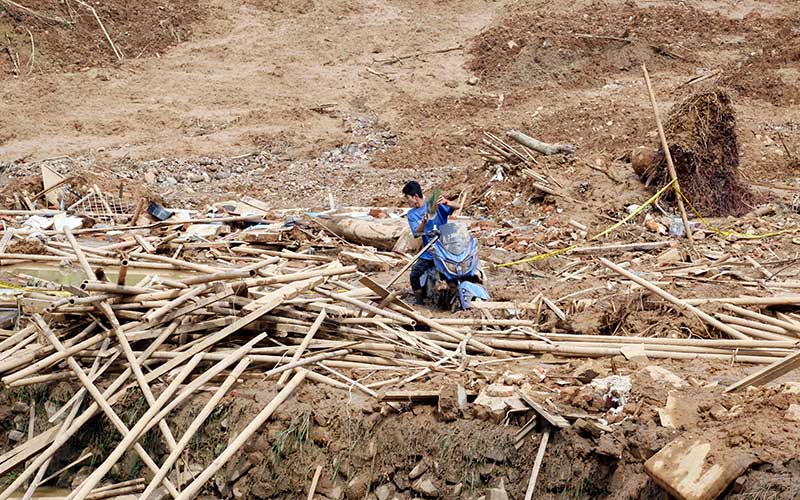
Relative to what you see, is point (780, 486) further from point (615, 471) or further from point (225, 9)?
point (225, 9)

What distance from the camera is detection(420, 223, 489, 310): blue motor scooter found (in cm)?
868

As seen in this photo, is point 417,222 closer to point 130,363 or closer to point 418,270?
point 418,270

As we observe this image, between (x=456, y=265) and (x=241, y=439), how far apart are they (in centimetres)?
287

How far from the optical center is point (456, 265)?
28.5 feet

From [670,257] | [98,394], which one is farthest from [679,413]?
[670,257]

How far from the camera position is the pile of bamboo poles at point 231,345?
22.7 feet

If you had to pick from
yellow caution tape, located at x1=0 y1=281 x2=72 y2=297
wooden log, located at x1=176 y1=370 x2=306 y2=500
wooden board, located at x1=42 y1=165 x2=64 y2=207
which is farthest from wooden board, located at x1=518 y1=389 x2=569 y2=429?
wooden board, located at x1=42 y1=165 x2=64 y2=207

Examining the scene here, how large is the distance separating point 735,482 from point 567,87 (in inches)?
585

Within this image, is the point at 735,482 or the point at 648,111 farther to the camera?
→ the point at 648,111

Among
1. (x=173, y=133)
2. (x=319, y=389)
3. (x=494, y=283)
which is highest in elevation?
(x=319, y=389)

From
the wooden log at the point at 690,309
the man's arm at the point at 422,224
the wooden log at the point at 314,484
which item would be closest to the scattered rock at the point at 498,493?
the wooden log at the point at 314,484

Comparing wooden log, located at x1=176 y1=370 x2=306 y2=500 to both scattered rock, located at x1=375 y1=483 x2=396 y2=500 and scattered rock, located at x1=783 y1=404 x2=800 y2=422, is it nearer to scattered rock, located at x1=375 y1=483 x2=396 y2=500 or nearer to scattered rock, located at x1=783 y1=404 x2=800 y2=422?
scattered rock, located at x1=375 y1=483 x2=396 y2=500

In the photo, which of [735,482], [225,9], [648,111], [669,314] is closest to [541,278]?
[669,314]

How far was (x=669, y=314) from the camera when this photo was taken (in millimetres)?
7707
